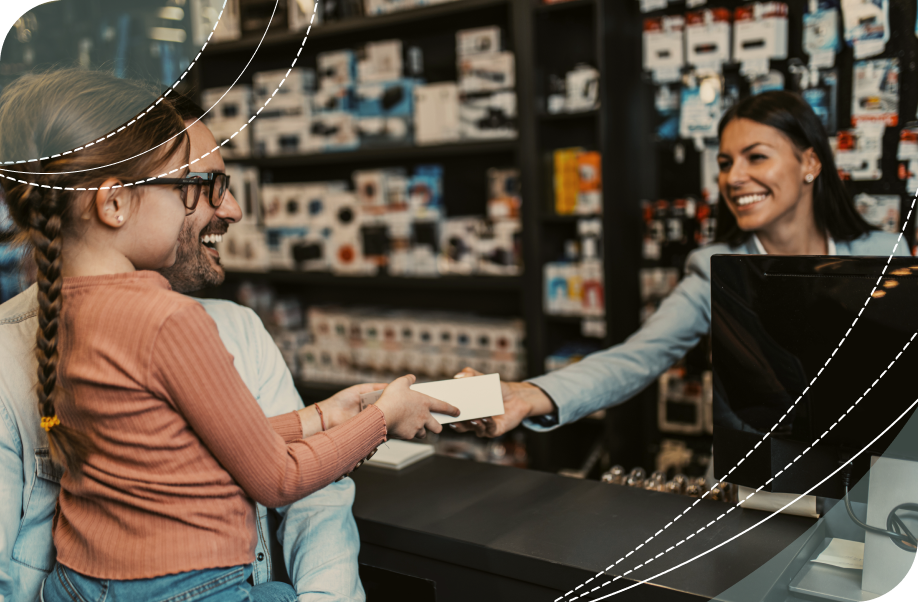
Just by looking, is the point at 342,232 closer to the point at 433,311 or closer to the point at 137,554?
the point at 433,311

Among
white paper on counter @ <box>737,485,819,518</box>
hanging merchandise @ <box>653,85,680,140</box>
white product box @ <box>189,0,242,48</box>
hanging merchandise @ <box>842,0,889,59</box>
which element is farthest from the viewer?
hanging merchandise @ <box>653,85,680,140</box>

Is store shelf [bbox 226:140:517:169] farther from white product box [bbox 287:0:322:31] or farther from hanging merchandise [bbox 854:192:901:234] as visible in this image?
hanging merchandise [bbox 854:192:901:234]

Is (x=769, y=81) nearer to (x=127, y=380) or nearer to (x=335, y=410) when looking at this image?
(x=335, y=410)

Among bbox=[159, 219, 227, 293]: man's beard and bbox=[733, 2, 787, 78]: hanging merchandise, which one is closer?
bbox=[159, 219, 227, 293]: man's beard

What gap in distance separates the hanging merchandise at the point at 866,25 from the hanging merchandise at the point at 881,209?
0.47 meters

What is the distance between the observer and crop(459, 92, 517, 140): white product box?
278 centimetres

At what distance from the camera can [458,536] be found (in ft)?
3.66

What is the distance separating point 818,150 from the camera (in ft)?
5.97

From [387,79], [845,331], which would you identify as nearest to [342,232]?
→ [387,79]

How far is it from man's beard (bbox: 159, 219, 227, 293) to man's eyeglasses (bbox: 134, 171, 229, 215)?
55 mm

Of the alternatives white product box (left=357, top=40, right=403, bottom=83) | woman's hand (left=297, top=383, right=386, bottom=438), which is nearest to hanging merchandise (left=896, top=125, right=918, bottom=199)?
white product box (left=357, top=40, right=403, bottom=83)

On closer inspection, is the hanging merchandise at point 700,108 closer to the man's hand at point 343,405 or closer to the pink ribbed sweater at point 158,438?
the man's hand at point 343,405

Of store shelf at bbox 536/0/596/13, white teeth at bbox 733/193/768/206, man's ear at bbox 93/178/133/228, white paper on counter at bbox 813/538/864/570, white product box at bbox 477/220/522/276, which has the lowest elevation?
white paper on counter at bbox 813/538/864/570

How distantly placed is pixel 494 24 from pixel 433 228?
910mm
